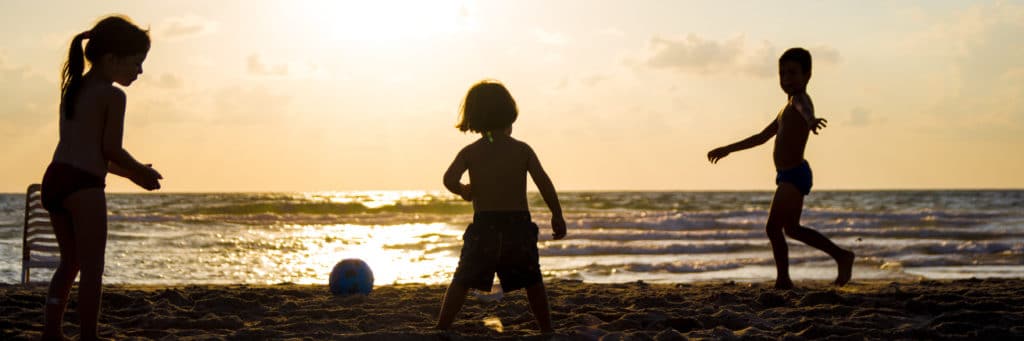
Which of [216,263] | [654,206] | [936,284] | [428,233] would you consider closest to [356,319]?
[936,284]

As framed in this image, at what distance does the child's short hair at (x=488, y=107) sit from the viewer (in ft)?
15.6

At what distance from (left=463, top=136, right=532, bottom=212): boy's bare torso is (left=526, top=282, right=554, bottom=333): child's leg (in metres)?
0.43

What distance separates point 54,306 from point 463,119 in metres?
2.13

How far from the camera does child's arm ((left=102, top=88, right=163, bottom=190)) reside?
4219mm

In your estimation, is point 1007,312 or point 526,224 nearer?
point 526,224

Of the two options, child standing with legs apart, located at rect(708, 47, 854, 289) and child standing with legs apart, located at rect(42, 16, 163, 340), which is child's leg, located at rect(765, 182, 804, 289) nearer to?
child standing with legs apart, located at rect(708, 47, 854, 289)

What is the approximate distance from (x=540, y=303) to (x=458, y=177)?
780 millimetres

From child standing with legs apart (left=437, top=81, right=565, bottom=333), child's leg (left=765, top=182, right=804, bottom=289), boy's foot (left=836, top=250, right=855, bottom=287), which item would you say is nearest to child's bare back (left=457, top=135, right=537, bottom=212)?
child standing with legs apart (left=437, top=81, right=565, bottom=333)

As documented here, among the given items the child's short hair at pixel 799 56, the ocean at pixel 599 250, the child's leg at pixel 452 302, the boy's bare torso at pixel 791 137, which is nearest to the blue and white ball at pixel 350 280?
the ocean at pixel 599 250

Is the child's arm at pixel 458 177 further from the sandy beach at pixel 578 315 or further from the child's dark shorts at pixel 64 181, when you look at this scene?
the child's dark shorts at pixel 64 181

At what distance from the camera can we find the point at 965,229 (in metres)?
19.8

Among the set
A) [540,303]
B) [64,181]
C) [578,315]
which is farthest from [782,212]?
[64,181]

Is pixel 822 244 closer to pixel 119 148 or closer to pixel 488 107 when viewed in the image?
pixel 488 107

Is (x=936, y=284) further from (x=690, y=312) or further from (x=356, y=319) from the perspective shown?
(x=356, y=319)
